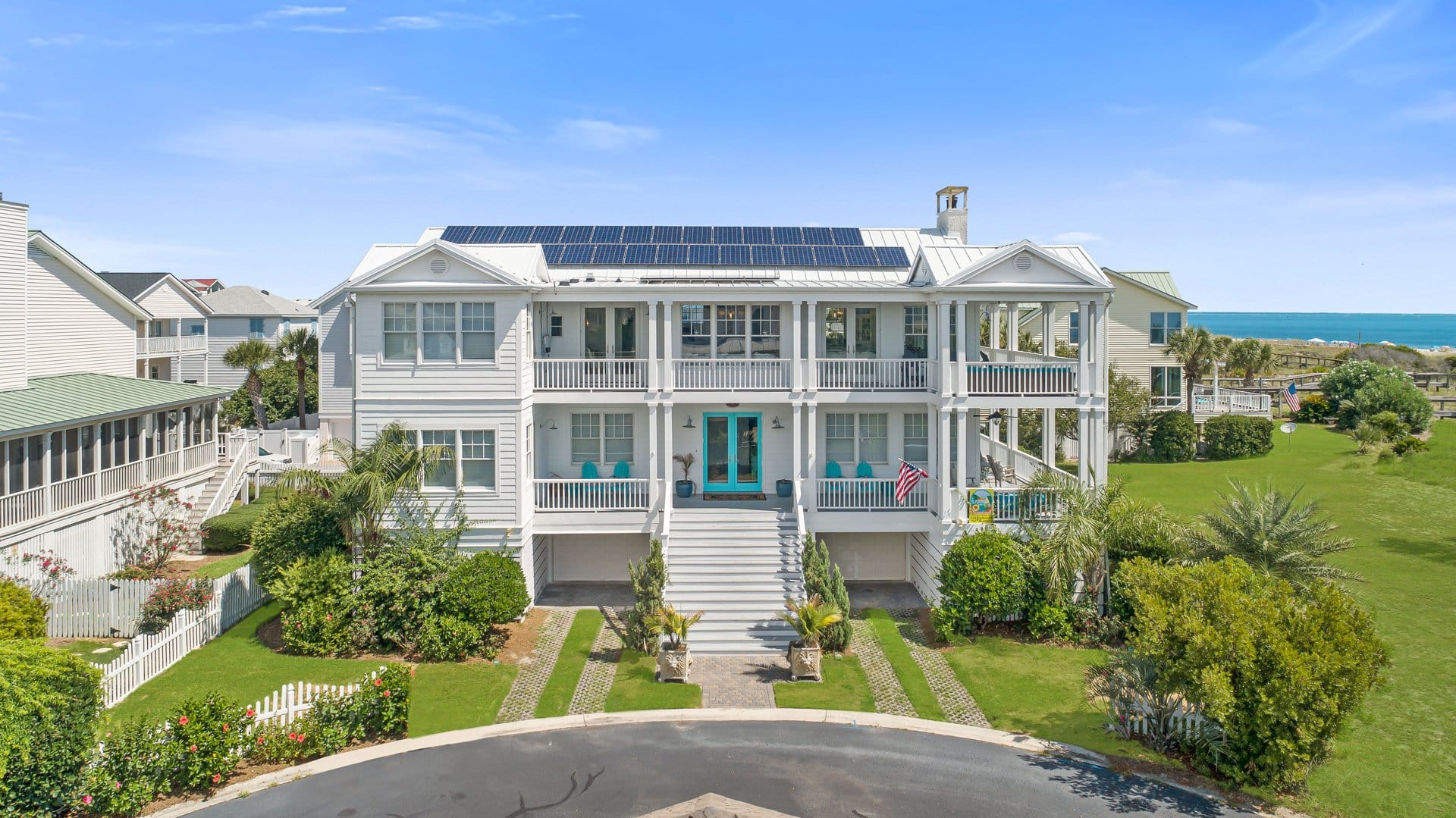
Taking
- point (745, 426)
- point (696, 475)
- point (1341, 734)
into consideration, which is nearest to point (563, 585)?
point (696, 475)

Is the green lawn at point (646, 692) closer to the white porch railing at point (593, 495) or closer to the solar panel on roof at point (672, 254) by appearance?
the white porch railing at point (593, 495)

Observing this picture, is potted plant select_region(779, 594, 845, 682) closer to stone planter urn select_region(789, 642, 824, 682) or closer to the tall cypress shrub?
stone planter urn select_region(789, 642, 824, 682)

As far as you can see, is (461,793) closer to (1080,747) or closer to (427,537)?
(427,537)

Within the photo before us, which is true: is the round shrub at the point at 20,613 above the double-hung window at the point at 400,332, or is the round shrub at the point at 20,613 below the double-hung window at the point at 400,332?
below

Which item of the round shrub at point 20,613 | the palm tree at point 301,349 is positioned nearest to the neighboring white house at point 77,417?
the round shrub at point 20,613

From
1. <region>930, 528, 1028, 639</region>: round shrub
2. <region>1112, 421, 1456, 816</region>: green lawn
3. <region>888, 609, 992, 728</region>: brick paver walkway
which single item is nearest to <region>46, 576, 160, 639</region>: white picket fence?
<region>888, 609, 992, 728</region>: brick paver walkway

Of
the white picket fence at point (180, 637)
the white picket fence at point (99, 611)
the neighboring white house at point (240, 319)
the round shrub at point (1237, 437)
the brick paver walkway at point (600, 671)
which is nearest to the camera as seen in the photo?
the white picket fence at point (180, 637)

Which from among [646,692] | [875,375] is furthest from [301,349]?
[646,692]
